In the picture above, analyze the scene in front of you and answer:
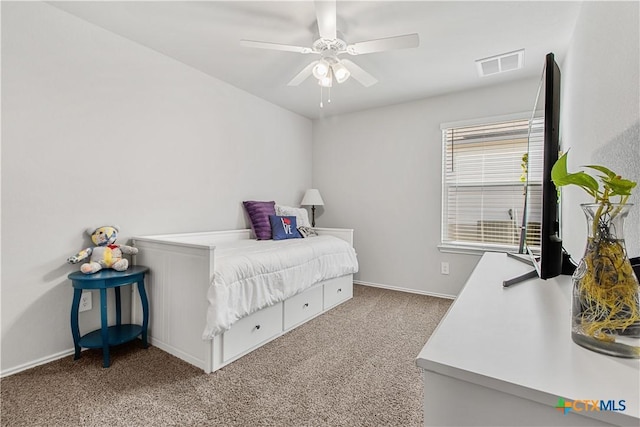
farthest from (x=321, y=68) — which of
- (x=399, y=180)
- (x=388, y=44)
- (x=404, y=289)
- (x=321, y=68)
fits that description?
(x=404, y=289)

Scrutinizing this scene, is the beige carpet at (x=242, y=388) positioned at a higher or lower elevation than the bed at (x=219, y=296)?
lower

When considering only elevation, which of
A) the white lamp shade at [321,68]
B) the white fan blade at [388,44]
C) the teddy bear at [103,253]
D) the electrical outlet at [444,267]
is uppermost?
the white fan blade at [388,44]

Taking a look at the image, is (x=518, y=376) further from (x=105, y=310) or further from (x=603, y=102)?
(x=105, y=310)

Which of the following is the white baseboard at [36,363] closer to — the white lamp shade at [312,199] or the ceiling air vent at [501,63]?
the white lamp shade at [312,199]

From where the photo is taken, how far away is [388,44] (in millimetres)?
1886

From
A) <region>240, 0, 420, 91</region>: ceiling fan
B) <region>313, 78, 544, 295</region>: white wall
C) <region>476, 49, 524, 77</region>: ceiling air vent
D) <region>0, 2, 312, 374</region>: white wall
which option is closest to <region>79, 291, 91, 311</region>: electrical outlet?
<region>0, 2, 312, 374</region>: white wall

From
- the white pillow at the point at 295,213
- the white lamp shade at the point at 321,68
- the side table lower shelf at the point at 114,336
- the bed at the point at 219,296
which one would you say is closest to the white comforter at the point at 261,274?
the bed at the point at 219,296

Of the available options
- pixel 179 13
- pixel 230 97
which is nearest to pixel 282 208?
pixel 230 97

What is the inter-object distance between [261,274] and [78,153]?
4.95 feet

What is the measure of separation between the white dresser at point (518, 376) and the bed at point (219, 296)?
57.0 inches

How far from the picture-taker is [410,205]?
3.59m

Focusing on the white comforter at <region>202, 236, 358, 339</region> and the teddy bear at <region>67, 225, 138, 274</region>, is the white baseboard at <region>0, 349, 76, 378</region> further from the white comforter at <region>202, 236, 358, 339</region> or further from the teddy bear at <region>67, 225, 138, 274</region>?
the white comforter at <region>202, 236, 358, 339</region>

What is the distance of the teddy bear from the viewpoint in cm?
199

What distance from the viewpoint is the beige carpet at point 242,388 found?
4.72 feet
